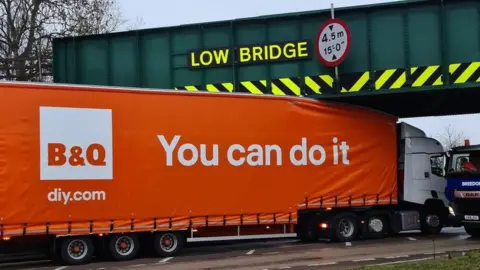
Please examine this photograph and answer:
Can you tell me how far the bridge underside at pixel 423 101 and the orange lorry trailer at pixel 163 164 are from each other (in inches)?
42.6

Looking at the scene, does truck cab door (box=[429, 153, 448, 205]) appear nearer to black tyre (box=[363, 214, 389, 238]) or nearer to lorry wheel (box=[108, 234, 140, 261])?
black tyre (box=[363, 214, 389, 238])

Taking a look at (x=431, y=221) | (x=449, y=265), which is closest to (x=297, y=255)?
(x=449, y=265)

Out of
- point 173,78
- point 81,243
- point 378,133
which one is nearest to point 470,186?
point 378,133

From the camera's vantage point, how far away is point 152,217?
46.3ft

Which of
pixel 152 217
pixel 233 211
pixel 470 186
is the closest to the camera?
pixel 152 217

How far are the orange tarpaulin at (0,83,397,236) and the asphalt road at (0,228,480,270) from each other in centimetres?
97

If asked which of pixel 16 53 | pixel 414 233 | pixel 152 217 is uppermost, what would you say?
pixel 16 53

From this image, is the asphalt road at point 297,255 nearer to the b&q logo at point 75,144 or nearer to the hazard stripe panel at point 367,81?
the b&q logo at point 75,144

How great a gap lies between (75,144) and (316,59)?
24.6 feet

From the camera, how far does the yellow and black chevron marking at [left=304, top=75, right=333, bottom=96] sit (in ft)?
57.8

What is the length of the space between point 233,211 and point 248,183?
79 cm

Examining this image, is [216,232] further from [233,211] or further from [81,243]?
[81,243]

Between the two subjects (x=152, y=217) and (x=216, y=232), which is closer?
(x=152, y=217)

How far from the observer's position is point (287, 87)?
17.9 m
